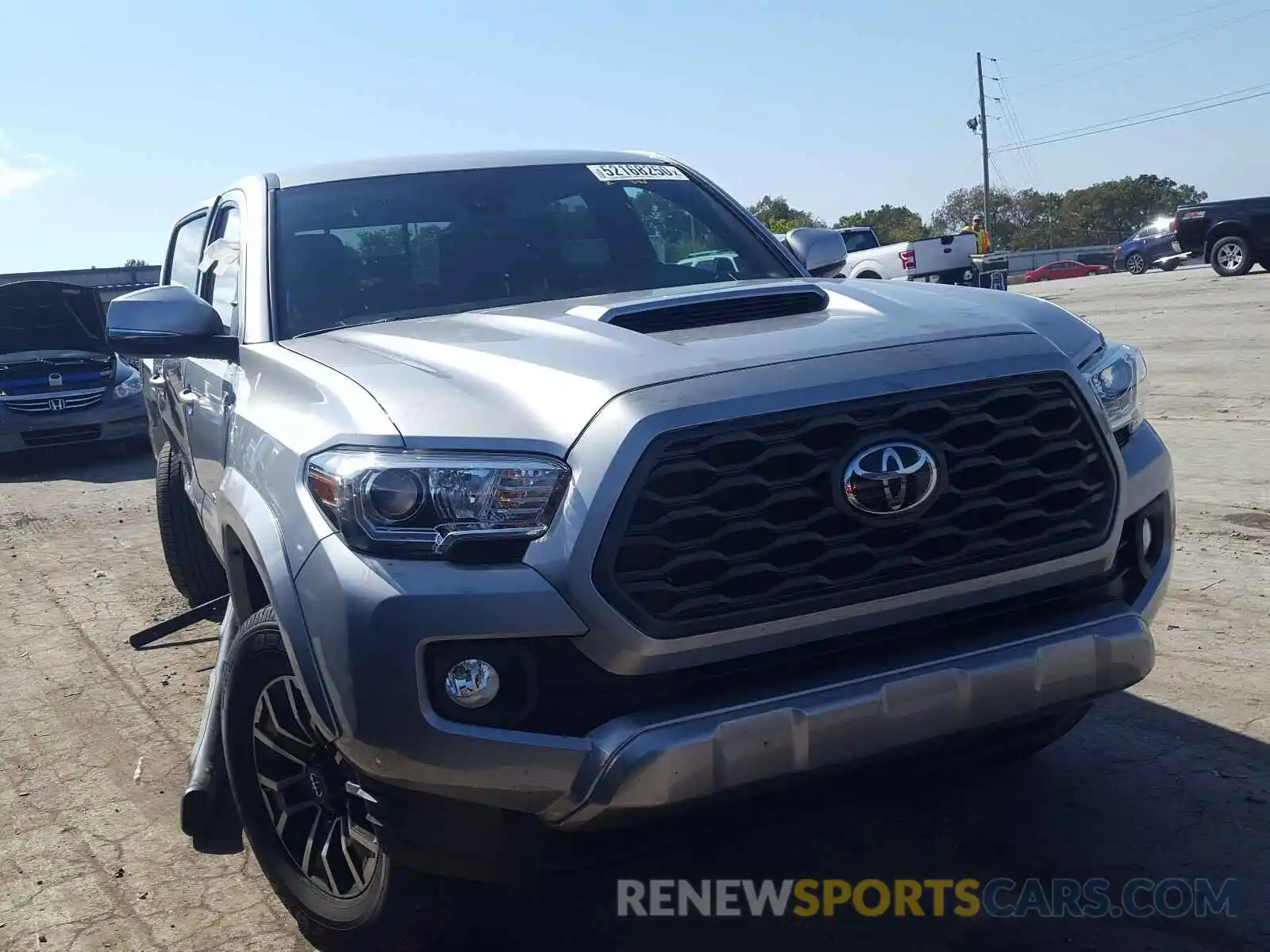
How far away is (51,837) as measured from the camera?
3.87 m

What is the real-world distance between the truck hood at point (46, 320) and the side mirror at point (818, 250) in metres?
10.8

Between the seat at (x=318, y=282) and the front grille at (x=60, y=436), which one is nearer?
the seat at (x=318, y=282)

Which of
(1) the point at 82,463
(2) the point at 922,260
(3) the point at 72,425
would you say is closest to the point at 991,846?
(3) the point at 72,425

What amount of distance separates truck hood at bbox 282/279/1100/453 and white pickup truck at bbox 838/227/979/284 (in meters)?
17.5

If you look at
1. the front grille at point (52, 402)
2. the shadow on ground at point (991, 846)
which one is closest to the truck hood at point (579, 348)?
the shadow on ground at point (991, 846)

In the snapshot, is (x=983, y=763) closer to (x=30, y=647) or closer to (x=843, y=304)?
(x=843, y=304)

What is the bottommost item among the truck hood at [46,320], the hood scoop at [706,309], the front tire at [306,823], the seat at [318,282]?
the front tire at [306,823]

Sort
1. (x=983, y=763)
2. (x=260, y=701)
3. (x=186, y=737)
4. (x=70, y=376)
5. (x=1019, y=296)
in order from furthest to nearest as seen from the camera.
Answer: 1. (x=70, y=376)
2. (x=186, y=737)
3. (x=983, y=763)
4. (x=1019, y=296)
5. (x=260, y=701)

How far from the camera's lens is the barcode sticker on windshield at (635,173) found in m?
4.58

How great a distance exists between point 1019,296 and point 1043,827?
141 centimetres

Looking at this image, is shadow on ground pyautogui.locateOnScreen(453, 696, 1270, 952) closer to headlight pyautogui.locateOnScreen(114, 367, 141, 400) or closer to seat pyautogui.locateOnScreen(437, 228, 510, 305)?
seat pyautogui.locateOnScreen(437, 228, 510, 305)

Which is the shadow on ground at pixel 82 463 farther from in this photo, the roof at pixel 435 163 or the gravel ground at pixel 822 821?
the roof at pixel 435 163

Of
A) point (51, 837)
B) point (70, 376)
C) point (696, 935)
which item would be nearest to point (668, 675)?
point (696, 935)

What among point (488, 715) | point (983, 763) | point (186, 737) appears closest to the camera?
point (488, 715)
